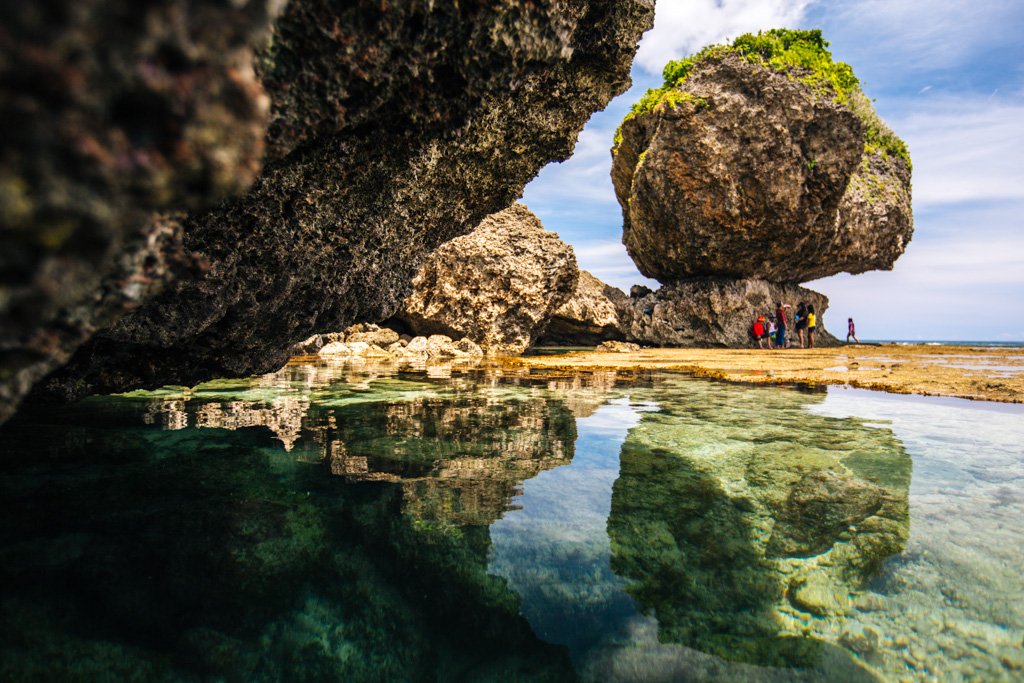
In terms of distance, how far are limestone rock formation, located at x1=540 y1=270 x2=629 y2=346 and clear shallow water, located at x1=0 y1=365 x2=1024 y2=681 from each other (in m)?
12.1

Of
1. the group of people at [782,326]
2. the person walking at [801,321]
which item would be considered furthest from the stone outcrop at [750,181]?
the person walking at [801,321]

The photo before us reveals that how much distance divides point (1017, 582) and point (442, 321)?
466 inches

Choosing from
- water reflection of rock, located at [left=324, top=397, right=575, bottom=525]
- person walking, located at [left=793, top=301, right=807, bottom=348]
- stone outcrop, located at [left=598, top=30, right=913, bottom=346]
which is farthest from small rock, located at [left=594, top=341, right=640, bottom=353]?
water reflection of rock, located at [left=324, top=397, right=575, bottom=525]

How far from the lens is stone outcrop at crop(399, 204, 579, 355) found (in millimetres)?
12836

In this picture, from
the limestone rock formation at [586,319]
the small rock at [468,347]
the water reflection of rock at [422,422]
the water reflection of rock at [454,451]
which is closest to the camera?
the water reflection of rock at [454,451]

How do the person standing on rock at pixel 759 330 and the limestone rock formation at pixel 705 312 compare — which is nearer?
the person standing on rock at pixel 759 330

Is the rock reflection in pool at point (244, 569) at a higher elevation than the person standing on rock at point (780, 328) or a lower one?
lower

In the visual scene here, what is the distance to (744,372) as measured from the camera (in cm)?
882

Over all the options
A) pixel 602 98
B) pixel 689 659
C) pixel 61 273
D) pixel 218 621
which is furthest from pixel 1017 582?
pixel 602 98

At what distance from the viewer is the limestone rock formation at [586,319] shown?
1620 centimetres

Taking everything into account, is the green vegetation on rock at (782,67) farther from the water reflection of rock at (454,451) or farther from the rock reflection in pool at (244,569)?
the rock reflection in pool at (244,569)

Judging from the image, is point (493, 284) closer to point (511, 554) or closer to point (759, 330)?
point (511, 554)

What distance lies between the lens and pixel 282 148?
1.85 m

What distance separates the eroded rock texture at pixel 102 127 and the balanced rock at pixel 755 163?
17.7 metres
